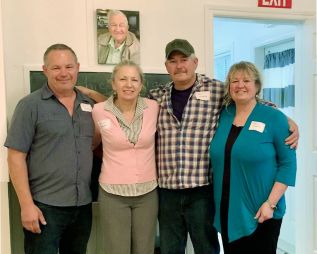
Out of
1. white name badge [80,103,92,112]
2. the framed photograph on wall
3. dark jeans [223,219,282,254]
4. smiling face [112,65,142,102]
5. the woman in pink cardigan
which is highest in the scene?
the framed photograph on wall

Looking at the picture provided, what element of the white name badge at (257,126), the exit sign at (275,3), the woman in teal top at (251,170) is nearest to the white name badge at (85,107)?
the woman in teal top at (251,170)

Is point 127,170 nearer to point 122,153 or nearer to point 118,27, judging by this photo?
point 122,153

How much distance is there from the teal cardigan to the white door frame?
1332 mm

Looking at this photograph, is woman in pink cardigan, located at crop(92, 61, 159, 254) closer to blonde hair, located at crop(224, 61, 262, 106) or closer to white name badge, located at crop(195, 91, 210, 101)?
white name badge, located at crop(195, 91, 210, 101)

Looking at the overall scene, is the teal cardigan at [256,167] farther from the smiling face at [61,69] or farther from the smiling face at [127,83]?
the smiling face at [61,69]

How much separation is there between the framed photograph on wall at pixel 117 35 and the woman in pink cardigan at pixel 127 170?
22.2 inches

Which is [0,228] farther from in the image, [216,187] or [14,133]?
[216,187]

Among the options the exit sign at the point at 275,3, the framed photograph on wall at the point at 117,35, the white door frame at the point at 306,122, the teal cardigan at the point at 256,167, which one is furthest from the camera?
the white door frame at the point at 306,122

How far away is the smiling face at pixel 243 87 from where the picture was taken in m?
1.85

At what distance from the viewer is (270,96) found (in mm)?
4117

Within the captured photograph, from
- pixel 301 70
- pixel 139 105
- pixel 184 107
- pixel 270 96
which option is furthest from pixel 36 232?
pixel 270 96

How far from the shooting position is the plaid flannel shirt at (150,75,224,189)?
197 cm

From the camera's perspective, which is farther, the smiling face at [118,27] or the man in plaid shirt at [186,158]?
the smiling face at [118,27]

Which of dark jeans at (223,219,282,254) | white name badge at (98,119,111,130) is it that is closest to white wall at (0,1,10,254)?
white name badge at (98,119,111,130)
